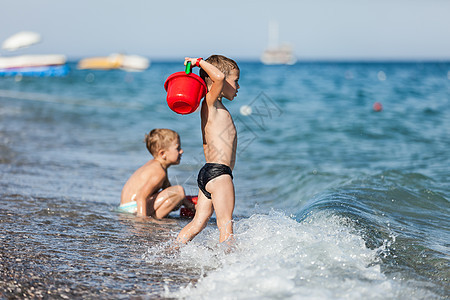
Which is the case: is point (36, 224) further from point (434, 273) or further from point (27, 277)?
point (434, 273)

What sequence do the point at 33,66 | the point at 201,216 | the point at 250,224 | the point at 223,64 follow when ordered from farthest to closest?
the point at 33,66, the point at 250,224, the point at 201,216, the point at 223,64

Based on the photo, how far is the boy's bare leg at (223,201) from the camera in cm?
360

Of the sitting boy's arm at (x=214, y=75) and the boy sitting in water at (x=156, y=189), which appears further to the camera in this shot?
the boy sitting in water at (x=156, y=189)

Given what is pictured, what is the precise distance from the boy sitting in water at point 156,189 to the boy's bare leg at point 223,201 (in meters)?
1.62

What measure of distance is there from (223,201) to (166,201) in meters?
1.69

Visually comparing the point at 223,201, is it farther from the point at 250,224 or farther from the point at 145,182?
the point at 145,182

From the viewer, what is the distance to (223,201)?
361 centimetres

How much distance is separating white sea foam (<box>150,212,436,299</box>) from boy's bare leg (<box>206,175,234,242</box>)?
11 cm

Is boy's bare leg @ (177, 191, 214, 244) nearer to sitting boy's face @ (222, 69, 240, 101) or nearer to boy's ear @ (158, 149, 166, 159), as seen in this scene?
sitting boy's face @ (222, 69, 240, 101)

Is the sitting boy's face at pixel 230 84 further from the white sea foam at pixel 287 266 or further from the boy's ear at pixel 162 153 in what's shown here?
the boy's ear at pixel 162 153

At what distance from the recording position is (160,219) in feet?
16.8

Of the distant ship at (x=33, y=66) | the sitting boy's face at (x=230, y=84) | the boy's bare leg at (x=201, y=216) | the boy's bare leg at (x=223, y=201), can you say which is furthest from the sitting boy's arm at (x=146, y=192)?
the distant ship at (x=33, y=66)

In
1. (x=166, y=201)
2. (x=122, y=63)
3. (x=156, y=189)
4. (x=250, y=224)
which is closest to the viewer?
(x=250, y=224)

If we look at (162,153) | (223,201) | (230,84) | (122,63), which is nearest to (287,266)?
(223,201)
